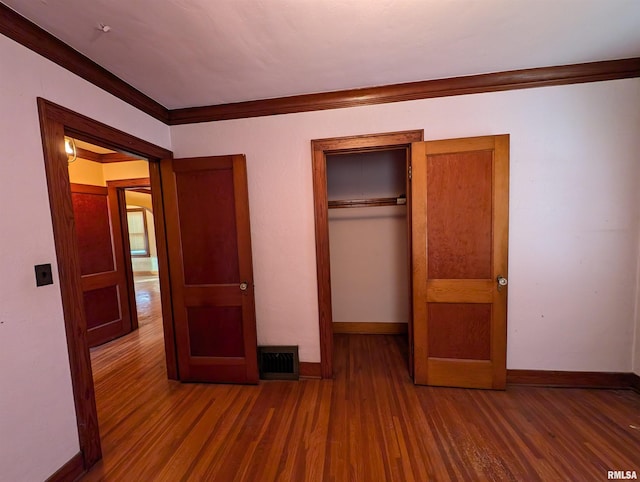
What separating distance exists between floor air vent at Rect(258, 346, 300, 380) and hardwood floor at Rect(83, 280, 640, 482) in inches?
2.6

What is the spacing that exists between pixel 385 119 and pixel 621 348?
8.67 feet

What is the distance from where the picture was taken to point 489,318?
1.95m

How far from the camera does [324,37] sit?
1.44 metres

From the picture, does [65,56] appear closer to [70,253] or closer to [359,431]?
[70,253]

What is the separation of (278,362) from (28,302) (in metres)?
1.72

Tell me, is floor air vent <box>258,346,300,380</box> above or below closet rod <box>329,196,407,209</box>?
below

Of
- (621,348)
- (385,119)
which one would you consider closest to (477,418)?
(621,348)

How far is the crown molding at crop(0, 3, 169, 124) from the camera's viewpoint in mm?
1185

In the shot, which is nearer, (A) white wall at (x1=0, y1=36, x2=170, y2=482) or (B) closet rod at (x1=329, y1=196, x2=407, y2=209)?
(A) white wall at (x1=0, y1=36, x2=170, y2=482)

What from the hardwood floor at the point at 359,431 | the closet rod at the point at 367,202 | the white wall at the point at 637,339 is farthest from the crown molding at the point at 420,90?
the hardwood floor at the point at 359,431

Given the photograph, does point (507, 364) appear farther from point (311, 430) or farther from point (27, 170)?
point (27, 170)

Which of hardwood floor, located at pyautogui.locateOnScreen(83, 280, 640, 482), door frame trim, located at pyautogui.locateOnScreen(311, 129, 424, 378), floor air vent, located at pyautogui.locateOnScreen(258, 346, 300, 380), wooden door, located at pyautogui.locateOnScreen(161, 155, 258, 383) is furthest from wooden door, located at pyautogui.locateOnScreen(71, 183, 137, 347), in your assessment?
door frame trim, located at pyautogui.locateOnScreen(311, 129, 424, 378)

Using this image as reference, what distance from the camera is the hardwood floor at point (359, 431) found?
138cm

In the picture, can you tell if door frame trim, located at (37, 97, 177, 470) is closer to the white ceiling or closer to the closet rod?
the white ceiling
